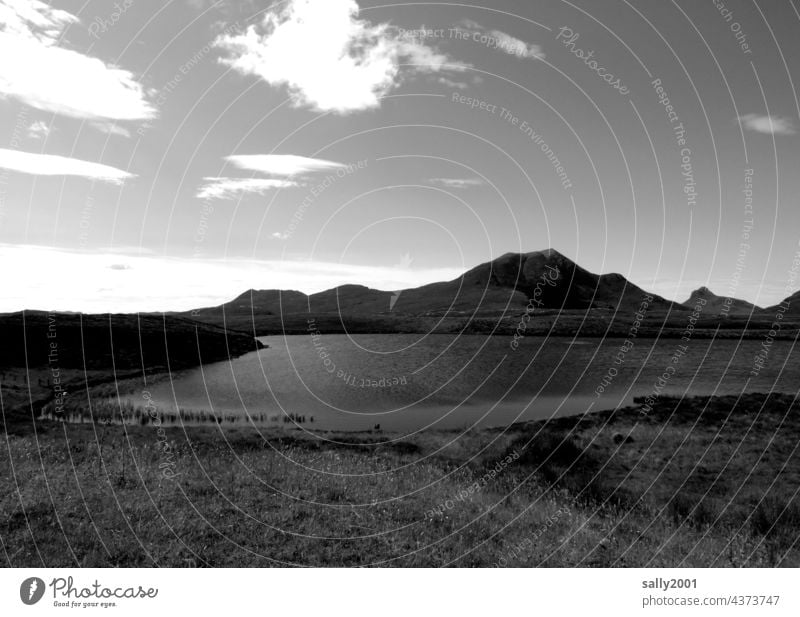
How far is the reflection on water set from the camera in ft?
134

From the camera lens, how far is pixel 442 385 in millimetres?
55125

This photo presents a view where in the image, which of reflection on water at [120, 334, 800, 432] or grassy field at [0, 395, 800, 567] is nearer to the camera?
grassy field at [0, 395, 800, 567]

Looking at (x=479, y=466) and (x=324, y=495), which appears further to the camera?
(x=479, y=466)

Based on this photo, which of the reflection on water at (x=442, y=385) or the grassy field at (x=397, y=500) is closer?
the grassy field at (x=397, y=500)

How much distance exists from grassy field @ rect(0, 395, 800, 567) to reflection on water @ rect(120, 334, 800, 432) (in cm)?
1297

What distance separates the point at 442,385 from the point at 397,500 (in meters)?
39.0

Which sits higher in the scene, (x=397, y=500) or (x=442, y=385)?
(x=397, y=500)

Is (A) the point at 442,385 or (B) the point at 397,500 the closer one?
(B) the point at 397,500

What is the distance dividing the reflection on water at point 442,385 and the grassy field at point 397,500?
13.0 metres

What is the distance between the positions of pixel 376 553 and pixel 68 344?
65.2m

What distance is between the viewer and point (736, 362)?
72062 mm

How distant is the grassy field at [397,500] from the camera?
12609mm
